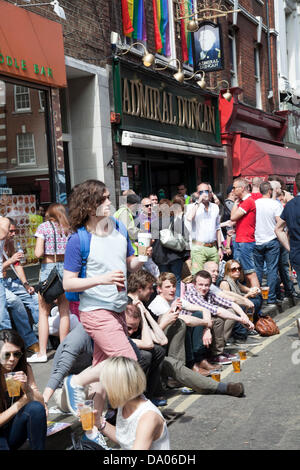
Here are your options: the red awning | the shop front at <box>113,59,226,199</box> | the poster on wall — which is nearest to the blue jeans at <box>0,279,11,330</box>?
the shop front at <box>113,59,226,199</box>

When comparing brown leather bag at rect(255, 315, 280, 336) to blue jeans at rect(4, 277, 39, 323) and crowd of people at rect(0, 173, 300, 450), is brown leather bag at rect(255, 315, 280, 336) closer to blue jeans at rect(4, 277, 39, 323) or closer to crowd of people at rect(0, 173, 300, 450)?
crowd of people at rect(0, 173, 300, 450)

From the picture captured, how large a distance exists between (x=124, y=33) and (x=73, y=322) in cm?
737

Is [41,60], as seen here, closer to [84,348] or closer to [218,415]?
[84,348]

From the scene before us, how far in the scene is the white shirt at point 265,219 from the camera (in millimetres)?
10352

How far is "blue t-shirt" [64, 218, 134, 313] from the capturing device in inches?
184

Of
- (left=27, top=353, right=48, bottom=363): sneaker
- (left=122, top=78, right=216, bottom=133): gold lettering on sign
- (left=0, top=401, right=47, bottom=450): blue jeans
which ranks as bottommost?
(left=27, top=353, right=48, bottom=363): sneaker

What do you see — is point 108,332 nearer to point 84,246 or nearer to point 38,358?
point 84,246

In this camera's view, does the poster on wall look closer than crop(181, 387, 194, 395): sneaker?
No

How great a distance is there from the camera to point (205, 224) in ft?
31.8

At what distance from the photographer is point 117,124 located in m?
12.3

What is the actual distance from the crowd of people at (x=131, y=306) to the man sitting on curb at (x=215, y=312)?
0.04 feet

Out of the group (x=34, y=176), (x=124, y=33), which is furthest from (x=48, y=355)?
(x=124, y=33)

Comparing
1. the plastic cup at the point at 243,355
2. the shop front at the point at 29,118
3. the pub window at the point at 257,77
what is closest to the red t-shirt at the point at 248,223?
the shop front at the point at 29,118

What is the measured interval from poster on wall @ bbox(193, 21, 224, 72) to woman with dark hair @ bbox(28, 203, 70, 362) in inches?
382
